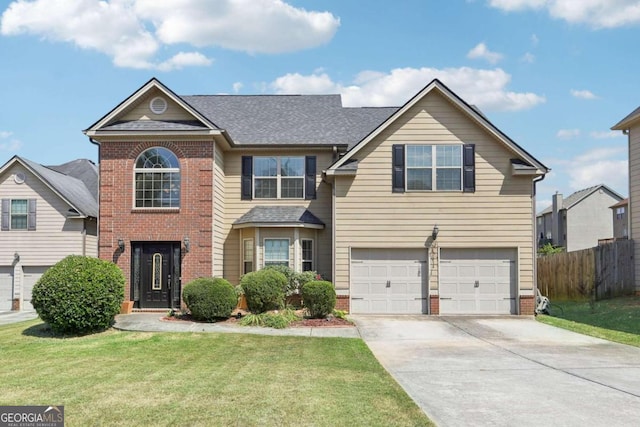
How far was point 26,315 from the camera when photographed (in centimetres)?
2106

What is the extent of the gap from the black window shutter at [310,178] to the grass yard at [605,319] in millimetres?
8274

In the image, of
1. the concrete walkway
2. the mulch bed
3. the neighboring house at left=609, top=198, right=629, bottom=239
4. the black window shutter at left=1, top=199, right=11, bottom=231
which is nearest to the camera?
the concrete walkway

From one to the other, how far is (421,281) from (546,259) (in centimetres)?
1030

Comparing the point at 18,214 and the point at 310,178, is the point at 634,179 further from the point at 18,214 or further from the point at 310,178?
the point at 18,214

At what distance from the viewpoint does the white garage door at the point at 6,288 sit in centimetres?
2362

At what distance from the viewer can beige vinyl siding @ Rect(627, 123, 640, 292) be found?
20.2 m

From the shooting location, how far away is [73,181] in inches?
1049

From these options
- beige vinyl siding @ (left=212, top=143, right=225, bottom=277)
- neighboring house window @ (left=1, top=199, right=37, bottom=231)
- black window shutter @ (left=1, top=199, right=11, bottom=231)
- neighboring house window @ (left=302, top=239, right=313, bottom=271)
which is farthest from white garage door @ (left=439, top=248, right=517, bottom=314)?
black window shutter @ (left=1, top=199, right=11, bottom=231)

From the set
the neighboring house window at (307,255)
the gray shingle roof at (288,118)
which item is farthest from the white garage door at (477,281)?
the gray shingle roof at (288,118)

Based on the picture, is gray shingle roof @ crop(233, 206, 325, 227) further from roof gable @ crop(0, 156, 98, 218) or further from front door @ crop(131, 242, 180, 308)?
roof gable @ crop(0, 156, 98, 218)

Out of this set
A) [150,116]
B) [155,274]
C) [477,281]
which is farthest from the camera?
[150,116]

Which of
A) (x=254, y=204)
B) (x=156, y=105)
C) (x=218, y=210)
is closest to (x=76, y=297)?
(x=218, y=210)

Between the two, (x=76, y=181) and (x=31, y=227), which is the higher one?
(x=76, y=181)

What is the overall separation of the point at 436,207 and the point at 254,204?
6189 millimetres
